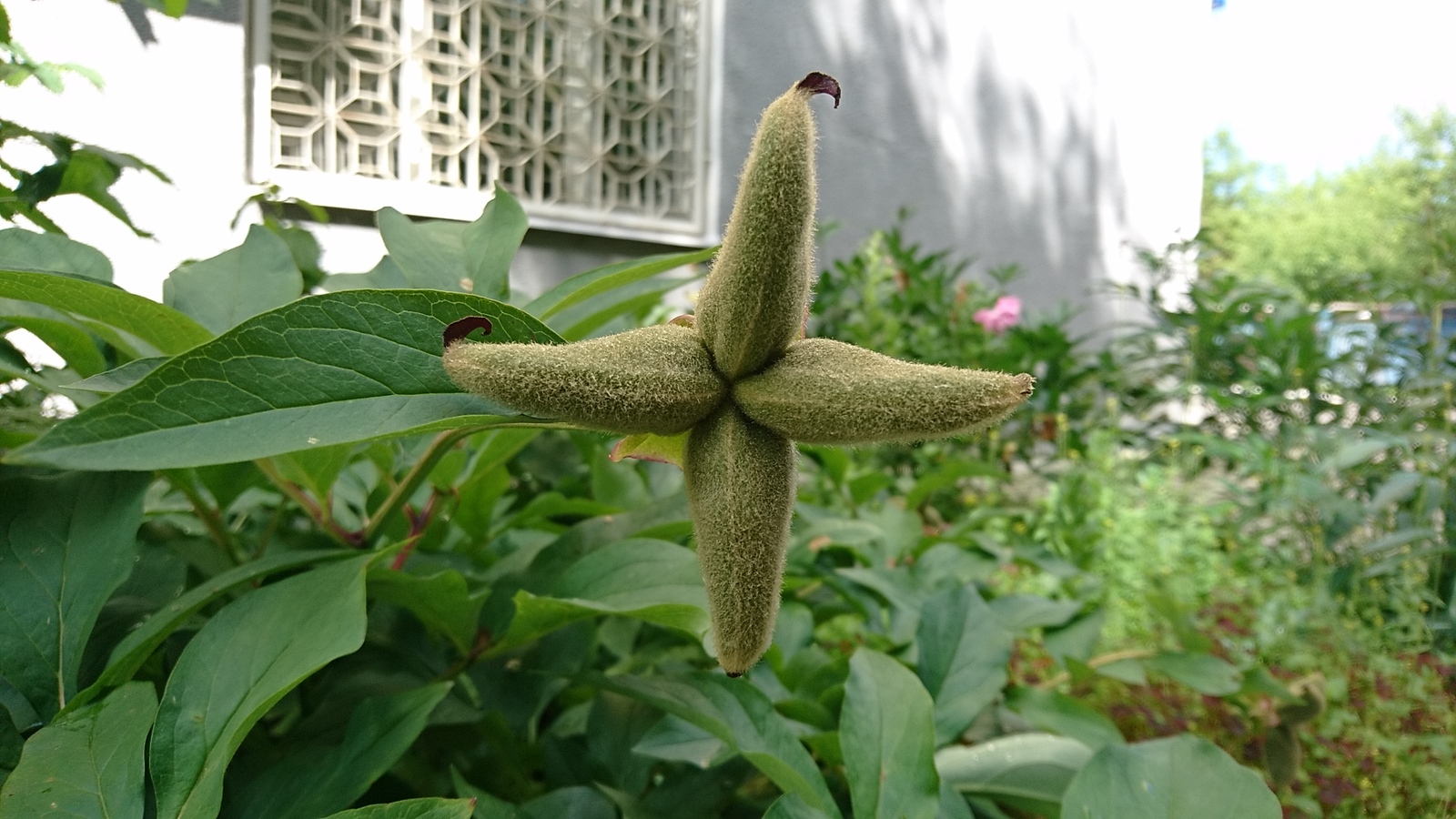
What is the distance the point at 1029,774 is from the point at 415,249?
0.54 m

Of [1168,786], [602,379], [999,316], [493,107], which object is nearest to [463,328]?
[602,379]

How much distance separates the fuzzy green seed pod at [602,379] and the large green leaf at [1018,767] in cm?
37

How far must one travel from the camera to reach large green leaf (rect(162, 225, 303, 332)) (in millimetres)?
524

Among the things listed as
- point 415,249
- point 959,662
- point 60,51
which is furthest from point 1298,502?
point 60,51

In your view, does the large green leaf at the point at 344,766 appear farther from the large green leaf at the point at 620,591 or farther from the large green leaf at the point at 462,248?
the large green leaf at the point at 462,248

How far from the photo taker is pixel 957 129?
4555 mm

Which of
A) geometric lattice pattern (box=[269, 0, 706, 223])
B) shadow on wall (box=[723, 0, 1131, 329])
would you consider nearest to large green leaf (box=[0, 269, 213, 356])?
geometric lattice pattern (box=[269, 0, 706, 223])

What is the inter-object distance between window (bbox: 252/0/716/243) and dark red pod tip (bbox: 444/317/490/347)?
8.55 ft

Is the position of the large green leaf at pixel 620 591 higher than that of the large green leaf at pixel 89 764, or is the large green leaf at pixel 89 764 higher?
the large green leaf at pixel 620 591

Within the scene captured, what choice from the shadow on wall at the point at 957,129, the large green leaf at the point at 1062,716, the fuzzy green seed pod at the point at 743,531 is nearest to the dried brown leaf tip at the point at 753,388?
the fuzzy green seed pod at the point at 743,531

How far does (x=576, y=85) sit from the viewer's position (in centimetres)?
330

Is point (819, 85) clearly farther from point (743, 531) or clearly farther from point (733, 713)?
point (733, 713)

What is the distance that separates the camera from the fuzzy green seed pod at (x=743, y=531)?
300mm

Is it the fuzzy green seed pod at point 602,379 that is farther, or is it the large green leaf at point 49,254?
the large green leaf at point 49,254
